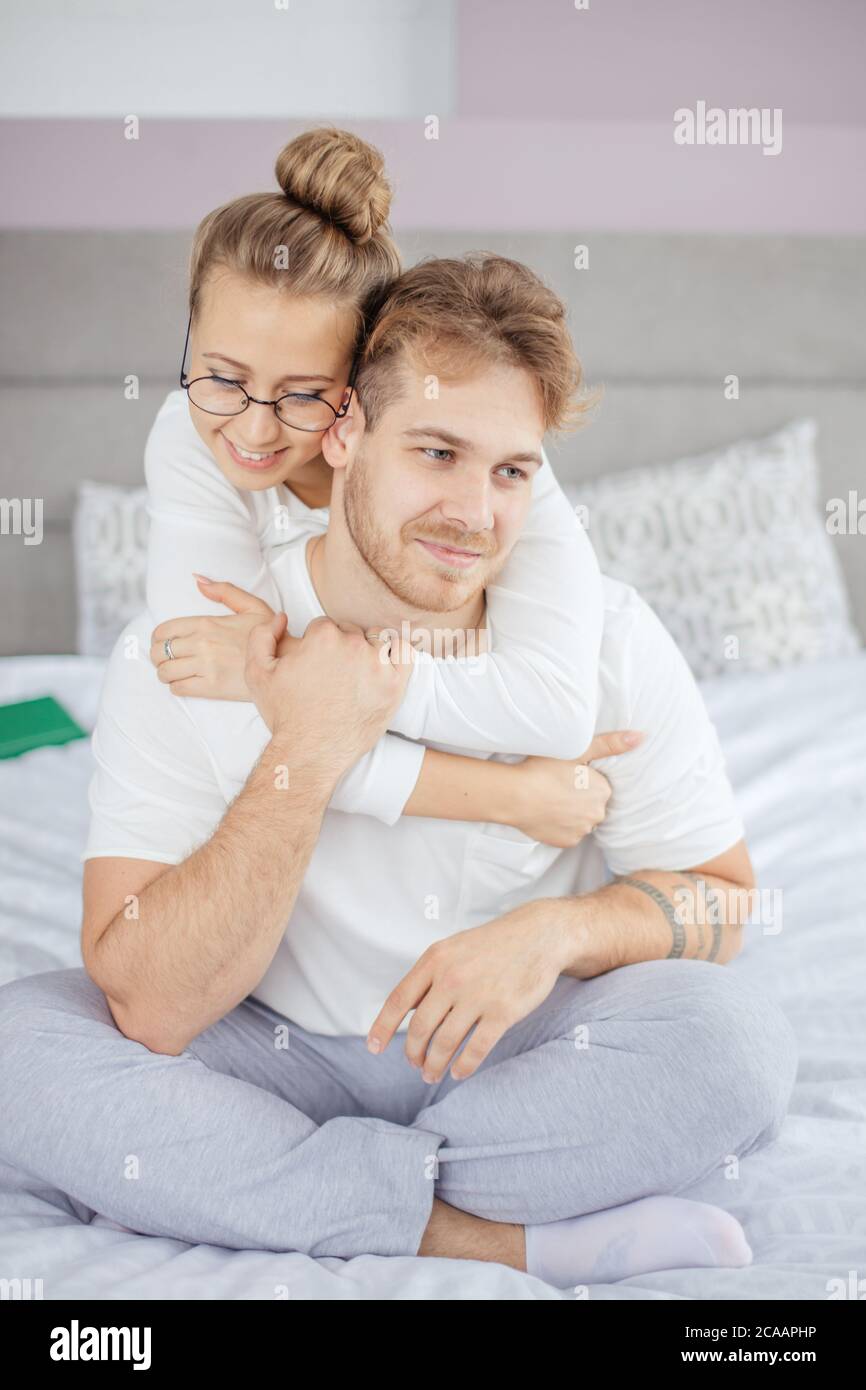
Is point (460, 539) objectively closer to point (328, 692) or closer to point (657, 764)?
point (328, 692)

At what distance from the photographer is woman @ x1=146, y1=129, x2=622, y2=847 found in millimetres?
1195

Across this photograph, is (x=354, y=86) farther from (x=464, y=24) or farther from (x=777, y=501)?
(x=777, y=501)

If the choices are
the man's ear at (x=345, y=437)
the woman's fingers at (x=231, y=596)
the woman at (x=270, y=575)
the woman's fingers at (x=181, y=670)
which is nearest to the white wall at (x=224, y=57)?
the woman at (x=270, y=575)

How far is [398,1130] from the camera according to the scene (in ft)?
3.70

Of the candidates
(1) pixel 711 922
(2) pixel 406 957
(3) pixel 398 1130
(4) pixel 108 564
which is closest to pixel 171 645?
(2) pixel 406 957

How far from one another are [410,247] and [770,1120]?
212 centimetres

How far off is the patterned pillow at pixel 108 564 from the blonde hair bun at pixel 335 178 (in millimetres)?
1296

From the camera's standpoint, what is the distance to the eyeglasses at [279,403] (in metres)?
1.28

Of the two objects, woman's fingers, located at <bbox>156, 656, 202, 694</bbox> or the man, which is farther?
woman's fingers, located at <bbox>156, 656, 202, 694</bbox>

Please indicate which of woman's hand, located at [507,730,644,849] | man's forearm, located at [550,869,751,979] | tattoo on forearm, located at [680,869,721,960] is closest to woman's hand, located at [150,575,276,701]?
woman's hand, located at [507,730,644,849]

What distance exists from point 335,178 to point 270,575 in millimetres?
406

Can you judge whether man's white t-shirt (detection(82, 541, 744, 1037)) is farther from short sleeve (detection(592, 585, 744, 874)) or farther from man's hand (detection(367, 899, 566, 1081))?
man's hand (detection(367, 899, 566, 1081))

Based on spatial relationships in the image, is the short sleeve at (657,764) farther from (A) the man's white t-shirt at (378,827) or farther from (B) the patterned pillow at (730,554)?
(B) the patterned pillow at (730,554)

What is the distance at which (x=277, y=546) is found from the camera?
1409mm
